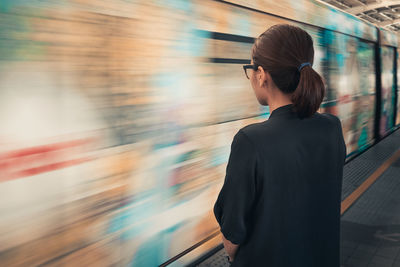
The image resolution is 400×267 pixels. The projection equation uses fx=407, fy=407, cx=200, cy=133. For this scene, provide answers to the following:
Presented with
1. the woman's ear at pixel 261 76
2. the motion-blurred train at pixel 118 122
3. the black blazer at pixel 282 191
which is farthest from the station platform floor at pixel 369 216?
the woman's ear at pixel 261 76

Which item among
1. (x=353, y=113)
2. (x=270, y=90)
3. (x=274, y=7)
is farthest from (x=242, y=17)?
(x=353, y=113)

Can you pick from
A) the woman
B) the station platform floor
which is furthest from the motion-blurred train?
the woman

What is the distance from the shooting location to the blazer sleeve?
1110 millimetres

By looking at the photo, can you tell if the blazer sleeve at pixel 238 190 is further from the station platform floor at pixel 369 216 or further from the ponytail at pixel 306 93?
the station platform floor at pixel 369 216

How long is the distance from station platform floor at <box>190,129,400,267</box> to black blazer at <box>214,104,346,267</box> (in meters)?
1.31

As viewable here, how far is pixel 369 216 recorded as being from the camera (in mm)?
4246

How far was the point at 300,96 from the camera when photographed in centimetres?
116

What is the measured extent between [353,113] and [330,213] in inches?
171

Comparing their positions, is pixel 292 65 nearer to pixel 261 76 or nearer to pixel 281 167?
pixel 261 76

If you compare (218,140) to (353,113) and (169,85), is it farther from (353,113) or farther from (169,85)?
(353,113)

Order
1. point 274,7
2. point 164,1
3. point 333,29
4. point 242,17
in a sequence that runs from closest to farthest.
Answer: point 164,1 → point 242,17 → point 274,7 → point 333,29

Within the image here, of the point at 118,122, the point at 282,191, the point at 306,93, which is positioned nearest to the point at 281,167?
the point at 282,191

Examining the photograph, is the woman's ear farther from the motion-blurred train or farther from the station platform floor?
the station platform floor

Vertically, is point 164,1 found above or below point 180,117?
above
